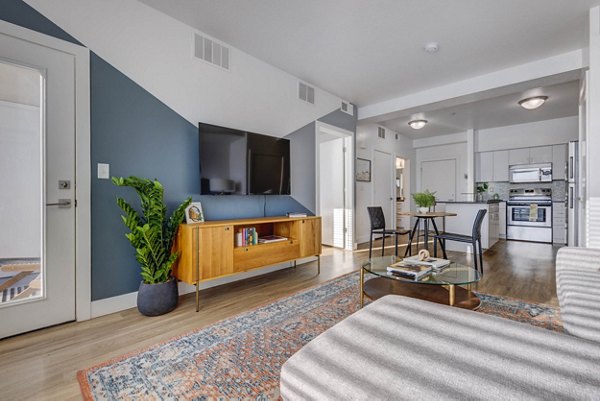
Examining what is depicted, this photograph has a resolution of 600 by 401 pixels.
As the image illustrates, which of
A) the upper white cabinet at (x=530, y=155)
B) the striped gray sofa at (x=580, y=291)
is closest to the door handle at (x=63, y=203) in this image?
the striped gray sofa at (x=580, y=291)

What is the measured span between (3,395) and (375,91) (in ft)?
15.8

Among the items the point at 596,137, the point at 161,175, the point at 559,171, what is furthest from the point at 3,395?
the point at 559,171

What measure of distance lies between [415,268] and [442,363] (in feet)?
4.48

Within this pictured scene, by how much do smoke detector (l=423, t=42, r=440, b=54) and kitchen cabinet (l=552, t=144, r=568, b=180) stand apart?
479 centimetres

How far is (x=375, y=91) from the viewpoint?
4430 millimetres

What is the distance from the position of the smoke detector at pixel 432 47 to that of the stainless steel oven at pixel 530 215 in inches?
189

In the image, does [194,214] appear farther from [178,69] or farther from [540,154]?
[540,154]

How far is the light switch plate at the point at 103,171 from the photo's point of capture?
7.57 feet

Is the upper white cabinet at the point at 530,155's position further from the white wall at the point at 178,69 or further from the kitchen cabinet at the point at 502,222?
the white wall at the point at 178,69

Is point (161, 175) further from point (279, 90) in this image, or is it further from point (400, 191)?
point (400, 191)

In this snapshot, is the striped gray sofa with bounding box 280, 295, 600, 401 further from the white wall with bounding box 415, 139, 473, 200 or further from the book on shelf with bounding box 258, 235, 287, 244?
the white wall with bounding box 415, 139, 473, 200

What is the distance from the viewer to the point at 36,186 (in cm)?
207

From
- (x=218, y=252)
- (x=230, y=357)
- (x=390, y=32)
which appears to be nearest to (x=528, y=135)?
(x=390, y=32)

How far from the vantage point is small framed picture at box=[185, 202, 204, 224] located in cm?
264
